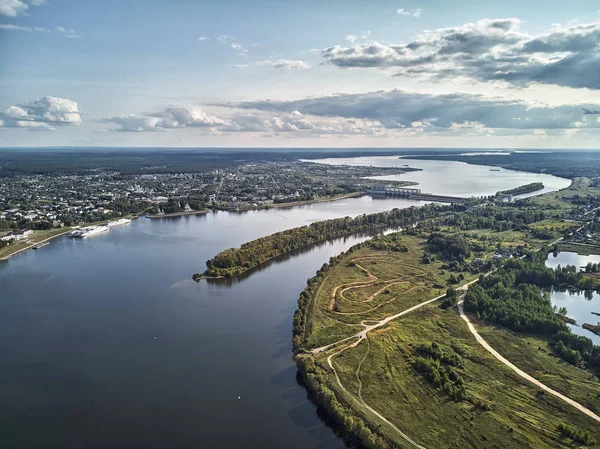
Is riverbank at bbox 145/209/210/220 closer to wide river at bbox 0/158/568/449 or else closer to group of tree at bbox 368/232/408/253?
wide river at bbox 0/158/568/449

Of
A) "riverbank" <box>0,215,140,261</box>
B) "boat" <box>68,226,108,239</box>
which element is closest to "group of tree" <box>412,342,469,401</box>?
"riverbank" <box>0,215,140,261</box>

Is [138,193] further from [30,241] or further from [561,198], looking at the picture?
[561,198]

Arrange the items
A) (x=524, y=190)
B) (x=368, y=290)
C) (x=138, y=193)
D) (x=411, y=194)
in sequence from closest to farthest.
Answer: (x=368, y=290) → (x=138, y=193) → (x=411, y=194) → (x=524, y=190)

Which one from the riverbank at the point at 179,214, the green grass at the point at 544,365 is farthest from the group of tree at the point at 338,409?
the riverbank at the point at 179,214

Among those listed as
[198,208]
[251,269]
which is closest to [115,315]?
[251,269]

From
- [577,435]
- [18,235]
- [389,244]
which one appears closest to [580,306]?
[577,435]
